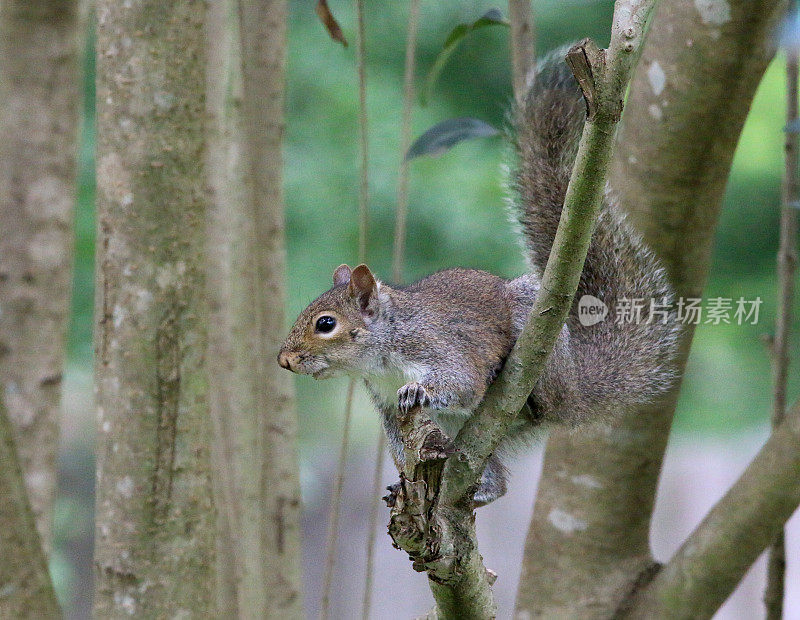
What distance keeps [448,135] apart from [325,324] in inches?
17.2

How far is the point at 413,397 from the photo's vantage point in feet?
4.52

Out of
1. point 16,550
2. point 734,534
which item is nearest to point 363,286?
point 16,550

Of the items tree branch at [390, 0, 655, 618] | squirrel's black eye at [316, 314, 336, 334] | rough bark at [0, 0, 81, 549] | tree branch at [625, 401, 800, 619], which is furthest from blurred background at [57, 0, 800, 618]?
tree branch at [390, 0, 655, 618]

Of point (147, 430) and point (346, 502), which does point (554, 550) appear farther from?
point (346, 502)

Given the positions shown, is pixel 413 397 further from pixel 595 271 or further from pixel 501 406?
pixel 595 271

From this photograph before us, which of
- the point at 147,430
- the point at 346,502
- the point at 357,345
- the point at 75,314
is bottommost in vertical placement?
the point at 346,502

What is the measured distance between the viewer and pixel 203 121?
135 centimetres

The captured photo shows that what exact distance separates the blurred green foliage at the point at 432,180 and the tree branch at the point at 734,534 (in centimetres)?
159

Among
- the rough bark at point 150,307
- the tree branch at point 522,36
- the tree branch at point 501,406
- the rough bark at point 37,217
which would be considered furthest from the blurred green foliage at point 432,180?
the tree branch at point 501,406

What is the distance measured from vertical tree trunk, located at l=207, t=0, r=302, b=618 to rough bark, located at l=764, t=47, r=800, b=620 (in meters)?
0.98

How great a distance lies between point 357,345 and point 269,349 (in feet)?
1.05

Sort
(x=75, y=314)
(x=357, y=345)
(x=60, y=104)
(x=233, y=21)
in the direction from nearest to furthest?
(x=357, y=345), (x=233, y=21), (x=60, y=104), (x=75, y=314)

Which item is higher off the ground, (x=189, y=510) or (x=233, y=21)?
(x=233, y=21)

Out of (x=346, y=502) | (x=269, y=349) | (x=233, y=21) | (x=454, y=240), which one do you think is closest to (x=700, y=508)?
(x=346, y=502)
